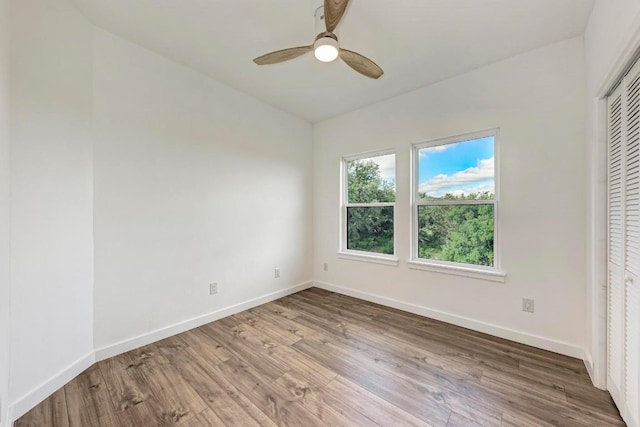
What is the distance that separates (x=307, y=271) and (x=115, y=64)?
10.8 feet

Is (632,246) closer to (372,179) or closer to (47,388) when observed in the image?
(372,179)

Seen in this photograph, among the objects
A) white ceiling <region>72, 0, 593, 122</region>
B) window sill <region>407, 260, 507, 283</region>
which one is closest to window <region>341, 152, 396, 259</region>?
window sill <region>407, 260, 507, 283</region>

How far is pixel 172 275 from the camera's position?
255 cm

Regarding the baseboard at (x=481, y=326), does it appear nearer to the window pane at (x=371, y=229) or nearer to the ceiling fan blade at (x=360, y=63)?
the window pane at (x=371, y=229)

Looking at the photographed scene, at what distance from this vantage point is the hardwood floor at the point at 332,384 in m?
1.53

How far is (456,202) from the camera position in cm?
279

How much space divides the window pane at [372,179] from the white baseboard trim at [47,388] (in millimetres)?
3251

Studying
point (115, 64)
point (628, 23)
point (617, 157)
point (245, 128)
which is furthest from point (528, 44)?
point (115, 64)

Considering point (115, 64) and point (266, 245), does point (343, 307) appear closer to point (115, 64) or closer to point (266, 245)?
point (266, 245)

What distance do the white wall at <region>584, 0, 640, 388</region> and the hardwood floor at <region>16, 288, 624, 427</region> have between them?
0.32m

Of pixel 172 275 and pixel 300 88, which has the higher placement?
pixel 300 88

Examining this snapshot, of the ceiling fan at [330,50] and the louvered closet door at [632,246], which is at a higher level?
the ceiling fan at [330,50]

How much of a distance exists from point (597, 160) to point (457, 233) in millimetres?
1263

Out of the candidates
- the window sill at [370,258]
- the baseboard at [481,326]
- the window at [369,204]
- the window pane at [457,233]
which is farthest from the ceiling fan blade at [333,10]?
the baseboard at [481,326]
